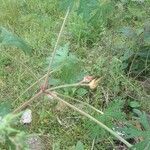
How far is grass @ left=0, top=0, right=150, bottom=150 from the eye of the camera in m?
2.66

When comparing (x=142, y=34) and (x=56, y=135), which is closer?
(x=56, y=135)

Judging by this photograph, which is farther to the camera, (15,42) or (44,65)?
(44,65)

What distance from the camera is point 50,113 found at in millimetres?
2729

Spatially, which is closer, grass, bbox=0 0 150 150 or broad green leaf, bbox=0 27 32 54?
broad green leaf, bbox=0 27 32 54

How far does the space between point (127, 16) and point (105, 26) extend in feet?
0.64

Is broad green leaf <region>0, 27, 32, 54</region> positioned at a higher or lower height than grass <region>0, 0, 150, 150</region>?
higher

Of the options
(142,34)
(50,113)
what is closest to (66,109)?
(50,113)

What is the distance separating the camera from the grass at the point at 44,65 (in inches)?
105

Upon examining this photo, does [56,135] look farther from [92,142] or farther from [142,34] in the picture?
[142,34]

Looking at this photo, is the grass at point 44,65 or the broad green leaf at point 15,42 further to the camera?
the grass at point 44,65

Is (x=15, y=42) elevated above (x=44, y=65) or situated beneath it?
elevated above

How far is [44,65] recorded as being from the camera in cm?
307

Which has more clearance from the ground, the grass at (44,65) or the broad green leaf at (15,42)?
the broad green leaf at (15,42)

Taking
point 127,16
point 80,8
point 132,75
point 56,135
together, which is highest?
point 80,8
